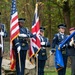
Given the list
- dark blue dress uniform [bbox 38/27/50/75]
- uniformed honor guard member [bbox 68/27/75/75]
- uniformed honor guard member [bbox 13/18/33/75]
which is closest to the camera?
uniformed honor guard member [bbox 13/18/33/75]

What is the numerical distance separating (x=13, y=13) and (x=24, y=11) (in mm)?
18152

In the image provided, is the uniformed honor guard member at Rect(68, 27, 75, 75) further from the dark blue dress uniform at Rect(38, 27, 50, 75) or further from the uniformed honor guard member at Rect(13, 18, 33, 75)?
the uniformed honor guard member at Rect(13, 18, 33, 75)

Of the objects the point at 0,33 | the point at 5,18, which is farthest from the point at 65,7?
the point at 5,18

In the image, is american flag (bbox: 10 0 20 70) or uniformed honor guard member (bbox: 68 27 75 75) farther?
uniformed honor guard member (bbox: 68 27 75 75)

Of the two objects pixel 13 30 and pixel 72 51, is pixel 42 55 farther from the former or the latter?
pixel 13 30

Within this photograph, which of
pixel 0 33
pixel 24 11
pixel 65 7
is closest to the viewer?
pixel 0 33

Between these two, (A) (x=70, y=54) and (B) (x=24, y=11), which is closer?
(A) (x=70, y=54)

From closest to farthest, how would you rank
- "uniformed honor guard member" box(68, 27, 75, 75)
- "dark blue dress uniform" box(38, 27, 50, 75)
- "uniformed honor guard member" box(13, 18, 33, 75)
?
"uniformed honor guard member" box(13, 18, 33, 75) → "uniformed honor guard member" box(68, 27, 75, 75) → "dark blue dress uniform" box(38, 27, 50, 75)

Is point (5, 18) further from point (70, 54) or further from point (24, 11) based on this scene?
point (70, 54)

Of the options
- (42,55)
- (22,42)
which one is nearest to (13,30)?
(22,42)

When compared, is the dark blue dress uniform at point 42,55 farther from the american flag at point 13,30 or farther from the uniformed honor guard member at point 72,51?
the american flag at point 13,30

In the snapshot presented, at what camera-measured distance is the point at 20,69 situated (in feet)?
34.2

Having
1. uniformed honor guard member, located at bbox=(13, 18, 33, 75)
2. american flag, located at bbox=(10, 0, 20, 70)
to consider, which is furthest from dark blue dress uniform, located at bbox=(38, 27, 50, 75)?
american flag, located at bbox=(10, 0, 20, 70)

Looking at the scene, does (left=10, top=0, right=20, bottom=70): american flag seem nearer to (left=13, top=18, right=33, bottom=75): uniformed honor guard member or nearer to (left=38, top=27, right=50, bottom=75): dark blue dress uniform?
(left=13, top=18, right=33, bottom=75): uniformed honor guard member
